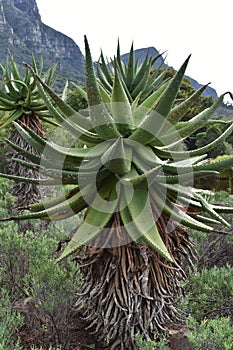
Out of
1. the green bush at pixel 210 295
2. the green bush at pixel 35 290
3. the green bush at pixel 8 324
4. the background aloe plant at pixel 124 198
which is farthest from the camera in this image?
the green bush at pixel 210 295

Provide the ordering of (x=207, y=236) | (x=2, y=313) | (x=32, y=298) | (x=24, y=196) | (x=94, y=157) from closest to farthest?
(x=94, y=157)
(x=2, y=313)
(x=32, y=298)
(x=207, y=236)
(x=24, y=196)

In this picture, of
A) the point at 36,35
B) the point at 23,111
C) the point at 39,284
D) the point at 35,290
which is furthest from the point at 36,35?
the point at 35,290

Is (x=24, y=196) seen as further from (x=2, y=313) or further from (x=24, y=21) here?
(x=24, y=21)

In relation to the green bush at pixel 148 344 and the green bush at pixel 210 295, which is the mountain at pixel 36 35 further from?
the green bush at pixel 148 344

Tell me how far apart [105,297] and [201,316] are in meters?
1.15

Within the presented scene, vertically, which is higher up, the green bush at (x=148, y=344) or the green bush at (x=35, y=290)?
the green bush at (x=148, y=344)

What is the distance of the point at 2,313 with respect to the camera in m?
2.70

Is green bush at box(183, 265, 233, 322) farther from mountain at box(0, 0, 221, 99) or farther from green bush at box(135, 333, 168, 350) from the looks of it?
mountain at box(0, 0, 221, 99)

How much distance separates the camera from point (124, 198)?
2248 millimetres

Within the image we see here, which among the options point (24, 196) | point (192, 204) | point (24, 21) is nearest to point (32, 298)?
point (192, 204)

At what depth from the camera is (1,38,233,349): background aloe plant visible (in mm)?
2164

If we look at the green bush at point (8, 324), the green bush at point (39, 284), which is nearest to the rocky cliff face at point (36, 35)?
the green bush at point (39, 284)

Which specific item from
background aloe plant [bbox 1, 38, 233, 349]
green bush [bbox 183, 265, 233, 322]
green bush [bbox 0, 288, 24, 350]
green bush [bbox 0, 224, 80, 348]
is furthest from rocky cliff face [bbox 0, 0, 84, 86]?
background aloe plant [bbox 1, 38, 233, 349]

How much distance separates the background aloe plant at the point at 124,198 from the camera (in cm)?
216
